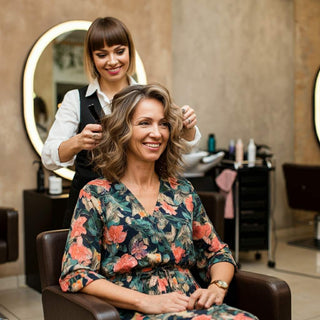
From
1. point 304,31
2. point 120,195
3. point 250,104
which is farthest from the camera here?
point 304,31

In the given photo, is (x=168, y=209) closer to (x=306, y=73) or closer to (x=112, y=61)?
(x=112, y=61)

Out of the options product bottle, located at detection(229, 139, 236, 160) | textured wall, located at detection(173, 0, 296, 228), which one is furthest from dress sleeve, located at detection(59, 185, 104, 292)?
textured wall, located at detection(173, 0, 296, 228)

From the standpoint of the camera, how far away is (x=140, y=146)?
1.76 m

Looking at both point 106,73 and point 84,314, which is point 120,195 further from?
point 106,73

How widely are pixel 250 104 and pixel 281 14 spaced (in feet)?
3.32

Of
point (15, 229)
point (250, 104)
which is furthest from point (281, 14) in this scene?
point (15, 229)

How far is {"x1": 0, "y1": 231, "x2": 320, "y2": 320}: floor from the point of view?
125 inches

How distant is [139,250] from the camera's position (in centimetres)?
167

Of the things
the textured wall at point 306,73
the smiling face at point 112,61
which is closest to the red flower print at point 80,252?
the smiling face at point 112,61

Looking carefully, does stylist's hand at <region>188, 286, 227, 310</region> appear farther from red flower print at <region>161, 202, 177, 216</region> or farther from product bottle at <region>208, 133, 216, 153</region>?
product bottle at <region>208, 133, 216, 153</region>

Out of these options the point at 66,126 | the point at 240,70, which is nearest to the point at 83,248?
the point at 66,126

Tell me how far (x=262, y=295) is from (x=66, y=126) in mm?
1058

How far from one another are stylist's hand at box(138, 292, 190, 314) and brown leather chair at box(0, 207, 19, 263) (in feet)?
5.88

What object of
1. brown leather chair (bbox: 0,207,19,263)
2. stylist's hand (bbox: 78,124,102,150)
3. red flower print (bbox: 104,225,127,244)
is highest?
stylist's hand (bbox: 78,124,102,150)
